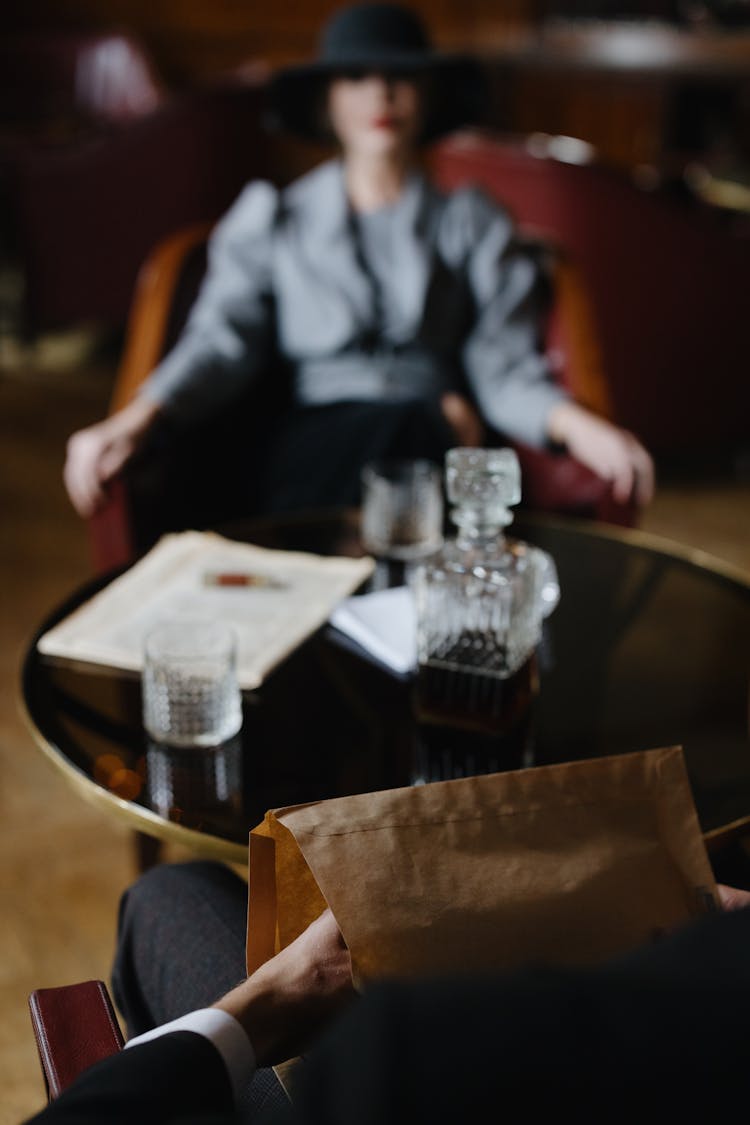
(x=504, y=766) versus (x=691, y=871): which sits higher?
(x=691, y=871)

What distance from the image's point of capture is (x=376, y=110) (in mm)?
2002

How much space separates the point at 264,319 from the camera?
2.11 m

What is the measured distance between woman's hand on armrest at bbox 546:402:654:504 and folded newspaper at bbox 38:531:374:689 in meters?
0.41

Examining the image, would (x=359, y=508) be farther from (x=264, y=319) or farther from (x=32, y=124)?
(x=32, y=124)

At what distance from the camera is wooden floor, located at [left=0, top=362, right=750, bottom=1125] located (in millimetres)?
1619

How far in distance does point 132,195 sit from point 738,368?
2.21 m

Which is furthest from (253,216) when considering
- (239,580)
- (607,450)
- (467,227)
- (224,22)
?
(224,22)

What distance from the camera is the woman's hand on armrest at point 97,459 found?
5.48 feet

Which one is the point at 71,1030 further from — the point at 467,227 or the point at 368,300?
the point at 467,227

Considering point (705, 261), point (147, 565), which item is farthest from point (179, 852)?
point (705, 261)

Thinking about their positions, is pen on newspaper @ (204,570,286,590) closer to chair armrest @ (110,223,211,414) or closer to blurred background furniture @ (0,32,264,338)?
chair armrest @ (110,223,211,414)

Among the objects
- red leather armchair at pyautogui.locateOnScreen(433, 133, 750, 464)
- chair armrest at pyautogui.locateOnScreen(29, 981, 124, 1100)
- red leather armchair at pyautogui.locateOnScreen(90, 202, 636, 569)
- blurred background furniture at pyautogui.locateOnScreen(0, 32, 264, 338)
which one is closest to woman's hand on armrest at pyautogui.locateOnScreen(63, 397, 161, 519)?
red leather armchair at pyautogui.locateOnScreen(90, 202, 636, 569)

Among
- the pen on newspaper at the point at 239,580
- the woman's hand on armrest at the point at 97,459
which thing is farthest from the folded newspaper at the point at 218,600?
the woman's hand on armrest at the point at 97,459

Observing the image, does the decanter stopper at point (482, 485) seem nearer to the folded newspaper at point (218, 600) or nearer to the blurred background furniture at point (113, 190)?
the folded newspaper at point (218, 600)
